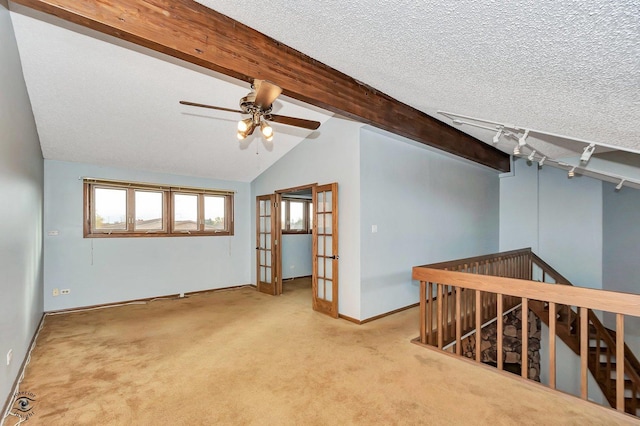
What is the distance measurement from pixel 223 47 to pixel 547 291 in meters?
3.32

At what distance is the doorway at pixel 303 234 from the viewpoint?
14.6ft

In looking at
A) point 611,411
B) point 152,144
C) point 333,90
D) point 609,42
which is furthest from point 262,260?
point 609,42

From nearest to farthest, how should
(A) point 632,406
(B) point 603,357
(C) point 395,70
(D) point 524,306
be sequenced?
(C) point 395,70, (D) point 524,306, (A) point 632,406, (B) point 603,357

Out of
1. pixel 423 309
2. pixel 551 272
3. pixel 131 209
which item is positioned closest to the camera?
pixel 423 309

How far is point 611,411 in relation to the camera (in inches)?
84.5

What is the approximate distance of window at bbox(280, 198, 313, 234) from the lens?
23.9 feet

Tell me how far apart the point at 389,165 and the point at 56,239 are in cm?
526

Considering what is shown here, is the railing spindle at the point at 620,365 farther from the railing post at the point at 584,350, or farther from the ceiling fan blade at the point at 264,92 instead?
the ceiling fan blade at the point at 264,92

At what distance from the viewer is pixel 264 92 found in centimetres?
220

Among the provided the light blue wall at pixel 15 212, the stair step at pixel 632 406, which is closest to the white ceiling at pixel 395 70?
the light blue wall at pixel 15 212

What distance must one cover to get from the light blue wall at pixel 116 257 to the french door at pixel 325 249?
2.35 m

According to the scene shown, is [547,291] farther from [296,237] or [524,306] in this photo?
[296,237]

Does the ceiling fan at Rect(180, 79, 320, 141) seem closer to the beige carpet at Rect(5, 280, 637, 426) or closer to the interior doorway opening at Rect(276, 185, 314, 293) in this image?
the beige carpet at Rect(5, 280, 637, 426)

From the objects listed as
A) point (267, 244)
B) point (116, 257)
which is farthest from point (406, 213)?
point (116, 257)
